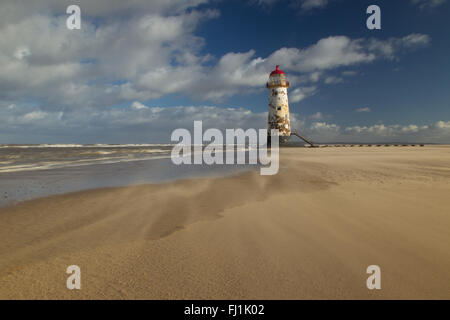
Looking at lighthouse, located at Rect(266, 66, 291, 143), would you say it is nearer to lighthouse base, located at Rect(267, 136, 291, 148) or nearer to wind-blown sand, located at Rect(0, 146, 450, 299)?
lighthouse base, located at Rect(267, 136, 291, 148)

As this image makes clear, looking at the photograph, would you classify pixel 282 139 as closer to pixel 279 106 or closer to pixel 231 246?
pixel 279 106

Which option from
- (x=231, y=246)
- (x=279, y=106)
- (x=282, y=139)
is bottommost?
(x=231, y=246)

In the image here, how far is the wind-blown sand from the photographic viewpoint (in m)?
2.26

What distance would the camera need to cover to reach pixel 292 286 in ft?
7.43

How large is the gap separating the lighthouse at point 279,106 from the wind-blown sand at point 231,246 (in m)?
34.2

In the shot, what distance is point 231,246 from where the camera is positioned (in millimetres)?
3209

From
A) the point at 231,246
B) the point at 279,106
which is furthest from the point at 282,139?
the point at 231,246

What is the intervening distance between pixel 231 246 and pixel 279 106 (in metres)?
38.3

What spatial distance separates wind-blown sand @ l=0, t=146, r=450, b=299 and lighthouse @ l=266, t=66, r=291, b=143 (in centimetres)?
3424

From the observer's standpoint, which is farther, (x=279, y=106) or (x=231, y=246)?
(x=279, y=106)

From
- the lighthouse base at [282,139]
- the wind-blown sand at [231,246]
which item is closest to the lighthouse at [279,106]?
the lighthouse base at [282,139]
